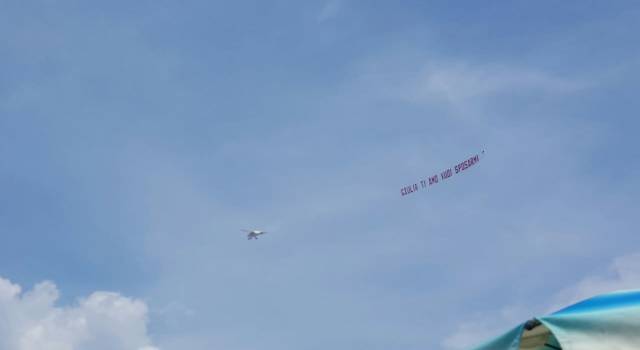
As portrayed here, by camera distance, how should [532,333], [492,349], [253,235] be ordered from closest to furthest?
[492,349], [532,333], [253,235]

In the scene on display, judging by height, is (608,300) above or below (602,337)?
above

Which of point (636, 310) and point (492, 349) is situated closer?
point (636, 310)

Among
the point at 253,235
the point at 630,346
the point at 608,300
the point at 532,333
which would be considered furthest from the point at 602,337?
the point at 253,235

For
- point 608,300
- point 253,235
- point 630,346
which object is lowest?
point 630,346

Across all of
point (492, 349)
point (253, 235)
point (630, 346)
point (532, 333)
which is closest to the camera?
point (630, 346)

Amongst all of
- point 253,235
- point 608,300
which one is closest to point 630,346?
point 608,300

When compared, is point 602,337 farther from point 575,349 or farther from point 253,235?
point 253,235

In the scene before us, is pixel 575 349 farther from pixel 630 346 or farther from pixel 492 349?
pixel 492 349
